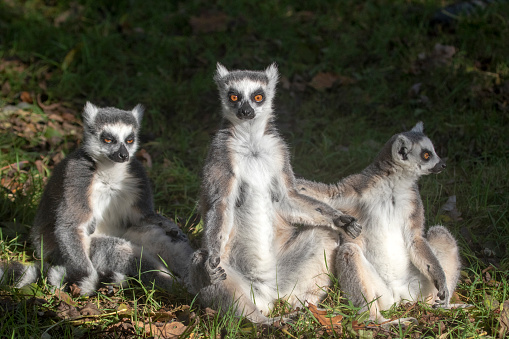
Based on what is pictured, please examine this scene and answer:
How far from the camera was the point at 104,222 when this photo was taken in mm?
4547

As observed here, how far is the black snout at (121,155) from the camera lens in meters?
4.28

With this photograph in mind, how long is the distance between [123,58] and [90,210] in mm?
3562

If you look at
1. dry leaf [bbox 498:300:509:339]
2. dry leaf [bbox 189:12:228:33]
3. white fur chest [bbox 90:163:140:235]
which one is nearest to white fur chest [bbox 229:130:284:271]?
white fur chest [bbox 90:163:140:235]

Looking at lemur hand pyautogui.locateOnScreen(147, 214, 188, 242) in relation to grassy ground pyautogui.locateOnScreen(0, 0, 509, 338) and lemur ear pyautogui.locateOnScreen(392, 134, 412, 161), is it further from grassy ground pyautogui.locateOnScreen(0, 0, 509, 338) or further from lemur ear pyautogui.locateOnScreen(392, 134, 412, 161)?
lemur ear pyautogui.locateOnScreen(392, 134, 412, 161)

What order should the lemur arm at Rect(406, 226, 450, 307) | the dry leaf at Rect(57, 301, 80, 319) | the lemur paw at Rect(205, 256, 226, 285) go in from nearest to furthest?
the lemur paw at Rect(205, 256, 226, 285)
the dry leaf at Rect(57, 301, 80, 319)
the lemur arm at Rect(406, 226, 450, 307)

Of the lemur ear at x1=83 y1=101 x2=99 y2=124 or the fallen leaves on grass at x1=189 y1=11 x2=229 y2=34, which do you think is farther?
the fallen leaves on grass at x1=189 y1=11 x2=229 y2=34

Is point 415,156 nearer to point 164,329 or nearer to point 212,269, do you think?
point 212,269

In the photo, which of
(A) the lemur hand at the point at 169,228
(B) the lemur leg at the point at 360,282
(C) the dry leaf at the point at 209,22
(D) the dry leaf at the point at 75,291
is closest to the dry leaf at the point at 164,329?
(D) the dry leaf at the point at 75,291

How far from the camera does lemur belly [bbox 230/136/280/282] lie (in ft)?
12.6

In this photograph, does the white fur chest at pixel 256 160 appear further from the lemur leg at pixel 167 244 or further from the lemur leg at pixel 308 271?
the lemur leg at pixel 167 244

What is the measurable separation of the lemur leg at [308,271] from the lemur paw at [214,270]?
1.70 feet

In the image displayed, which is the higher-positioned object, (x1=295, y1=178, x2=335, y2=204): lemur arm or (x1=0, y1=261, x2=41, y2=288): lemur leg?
(x1=295, y1=178, x2=335, y2=204): lemur arm

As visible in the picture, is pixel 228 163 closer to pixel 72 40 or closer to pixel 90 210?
pixel 90 210

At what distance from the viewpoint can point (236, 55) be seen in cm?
728
